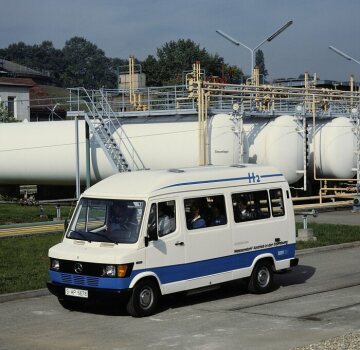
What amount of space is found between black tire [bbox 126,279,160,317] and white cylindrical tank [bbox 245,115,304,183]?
23011mm

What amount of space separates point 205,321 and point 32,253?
333 inches

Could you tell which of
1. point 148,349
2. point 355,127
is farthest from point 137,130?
point 148,349

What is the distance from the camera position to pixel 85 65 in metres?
184

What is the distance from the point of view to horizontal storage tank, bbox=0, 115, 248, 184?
32906 mm

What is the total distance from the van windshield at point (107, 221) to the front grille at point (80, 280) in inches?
25.0

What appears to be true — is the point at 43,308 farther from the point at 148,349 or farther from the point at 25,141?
the point at 25,141

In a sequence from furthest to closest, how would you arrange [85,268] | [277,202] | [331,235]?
[331,235], [277,202], [85,268]

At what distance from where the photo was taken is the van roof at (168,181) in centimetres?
1266

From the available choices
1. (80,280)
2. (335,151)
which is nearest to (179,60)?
(335,151)

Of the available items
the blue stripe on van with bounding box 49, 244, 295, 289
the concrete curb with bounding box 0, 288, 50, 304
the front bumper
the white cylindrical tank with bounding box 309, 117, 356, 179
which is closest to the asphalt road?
the concrete curb with bounding box 0, 288, 50, 304

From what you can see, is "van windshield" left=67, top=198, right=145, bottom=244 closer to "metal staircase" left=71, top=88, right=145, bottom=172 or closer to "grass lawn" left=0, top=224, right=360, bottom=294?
"grass lawn" left=0, top=224, right=360, bottom=294

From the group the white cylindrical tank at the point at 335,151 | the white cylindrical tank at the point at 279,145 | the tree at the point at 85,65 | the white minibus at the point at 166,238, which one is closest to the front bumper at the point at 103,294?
the white minibus at the point at 166,238

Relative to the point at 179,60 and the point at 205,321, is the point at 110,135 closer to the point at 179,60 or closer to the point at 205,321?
the point at 205,321

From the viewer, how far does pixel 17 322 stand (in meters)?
12.0
